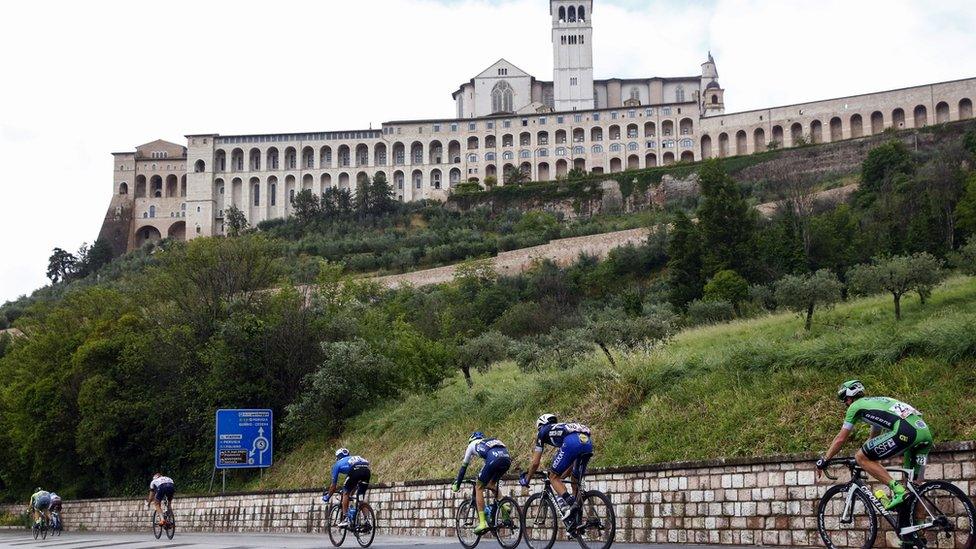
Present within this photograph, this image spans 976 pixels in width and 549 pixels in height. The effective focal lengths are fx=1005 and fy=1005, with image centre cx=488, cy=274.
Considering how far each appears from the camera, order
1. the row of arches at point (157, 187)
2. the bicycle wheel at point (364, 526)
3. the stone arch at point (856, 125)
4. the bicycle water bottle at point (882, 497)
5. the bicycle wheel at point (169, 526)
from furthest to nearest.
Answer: the row of arches at point (157, 187) < the stone arch at point (856, 125) < the bicycle wheel at point (169, 526) < the bicycle wheel at point (364, 526) < the bicycle water bottle at point (882, 497)

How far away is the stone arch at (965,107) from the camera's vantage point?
98812 mm

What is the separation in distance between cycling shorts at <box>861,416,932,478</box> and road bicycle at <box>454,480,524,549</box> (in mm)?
4039

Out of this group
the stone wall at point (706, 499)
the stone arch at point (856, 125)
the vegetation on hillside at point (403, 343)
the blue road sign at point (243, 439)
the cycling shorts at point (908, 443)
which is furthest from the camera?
the stone arch at point (856, 125)

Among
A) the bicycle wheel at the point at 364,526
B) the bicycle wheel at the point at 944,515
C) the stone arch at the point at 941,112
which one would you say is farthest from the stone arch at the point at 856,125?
the bicycle wheel at the point at 944,515

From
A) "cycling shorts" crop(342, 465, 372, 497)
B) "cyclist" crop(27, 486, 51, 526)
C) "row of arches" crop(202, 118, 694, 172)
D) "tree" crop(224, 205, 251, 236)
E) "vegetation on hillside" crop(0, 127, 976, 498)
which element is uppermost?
"row of arches" crop(202, 118, 694, 172)

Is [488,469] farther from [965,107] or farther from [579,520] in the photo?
[965,107]

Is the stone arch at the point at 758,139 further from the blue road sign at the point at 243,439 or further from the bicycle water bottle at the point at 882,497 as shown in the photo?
the bicycle water bottle at the point at 882,497

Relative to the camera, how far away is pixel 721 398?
47.9ft

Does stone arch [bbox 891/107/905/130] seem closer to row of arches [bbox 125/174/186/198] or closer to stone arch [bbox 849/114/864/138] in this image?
stone arch [bbox 849/114/864/138]

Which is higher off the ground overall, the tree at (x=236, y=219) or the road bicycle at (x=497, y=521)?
the tree at (x=236, y=219)

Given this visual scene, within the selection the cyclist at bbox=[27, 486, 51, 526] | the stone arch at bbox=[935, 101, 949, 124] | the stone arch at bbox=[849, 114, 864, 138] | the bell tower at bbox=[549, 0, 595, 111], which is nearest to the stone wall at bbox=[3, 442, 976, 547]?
the cyclist at bbox=[27, 486, 51, 526]

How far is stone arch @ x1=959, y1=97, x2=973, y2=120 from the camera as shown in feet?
324

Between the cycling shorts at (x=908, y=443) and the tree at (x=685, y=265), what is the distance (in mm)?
44291

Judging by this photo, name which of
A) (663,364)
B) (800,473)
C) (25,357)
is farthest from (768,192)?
(800,473)
